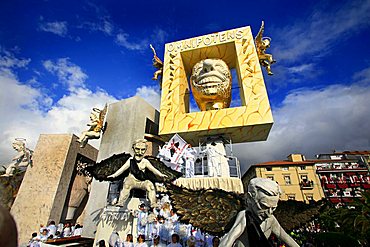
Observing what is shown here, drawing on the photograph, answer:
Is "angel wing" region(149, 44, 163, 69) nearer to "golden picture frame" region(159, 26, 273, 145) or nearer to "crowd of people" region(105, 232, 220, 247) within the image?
"golden picture frame" region(159, 26, 273, 145)

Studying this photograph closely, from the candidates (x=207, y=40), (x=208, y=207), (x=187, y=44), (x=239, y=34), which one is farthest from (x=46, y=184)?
(x=239, y=34)

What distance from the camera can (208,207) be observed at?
7.73 feet

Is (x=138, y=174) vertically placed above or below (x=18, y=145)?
below

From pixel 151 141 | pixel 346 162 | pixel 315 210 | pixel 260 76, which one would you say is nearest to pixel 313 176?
pixel 346 162

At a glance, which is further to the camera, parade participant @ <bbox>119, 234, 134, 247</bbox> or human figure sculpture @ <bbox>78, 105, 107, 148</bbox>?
human figure sculpture @ <bbox>78, 105, 107, 148</bbox>

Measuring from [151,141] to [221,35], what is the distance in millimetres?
8426

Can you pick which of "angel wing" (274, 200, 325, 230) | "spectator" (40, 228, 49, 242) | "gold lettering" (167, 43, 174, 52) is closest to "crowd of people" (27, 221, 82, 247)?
"spectator" (40, 228, 49, 242)

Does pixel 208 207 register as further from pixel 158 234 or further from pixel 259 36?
pixel 259 36

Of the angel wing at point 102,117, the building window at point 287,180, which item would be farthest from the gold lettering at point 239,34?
the building window at point 287,180

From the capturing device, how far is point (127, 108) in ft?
32.7

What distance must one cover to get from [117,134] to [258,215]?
27.5 feet

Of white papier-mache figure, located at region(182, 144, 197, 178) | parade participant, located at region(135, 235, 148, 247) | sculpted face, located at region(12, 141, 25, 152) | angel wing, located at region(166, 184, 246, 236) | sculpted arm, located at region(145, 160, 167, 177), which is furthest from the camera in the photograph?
sculpted face, located at region(12, 141, 25, 152)

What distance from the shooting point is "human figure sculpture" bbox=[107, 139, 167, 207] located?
4719 mm

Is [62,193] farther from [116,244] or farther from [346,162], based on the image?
[346,162]
